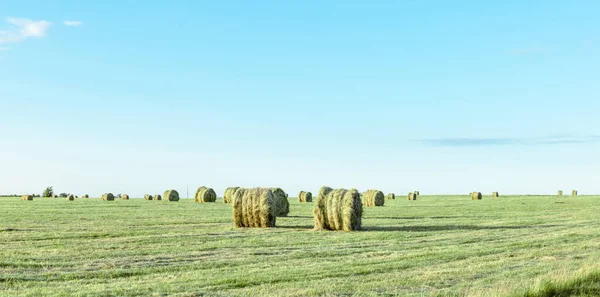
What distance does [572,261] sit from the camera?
13.8 m

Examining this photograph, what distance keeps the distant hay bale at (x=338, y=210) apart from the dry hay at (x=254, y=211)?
1824 mm

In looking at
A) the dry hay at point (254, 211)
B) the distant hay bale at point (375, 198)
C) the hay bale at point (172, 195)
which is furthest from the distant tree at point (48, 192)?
the dry hay at point (254, 211)

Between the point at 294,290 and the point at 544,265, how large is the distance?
5.85 metres

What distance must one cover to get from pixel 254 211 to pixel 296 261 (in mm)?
10002

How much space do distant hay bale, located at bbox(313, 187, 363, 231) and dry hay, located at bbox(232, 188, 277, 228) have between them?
182 cm

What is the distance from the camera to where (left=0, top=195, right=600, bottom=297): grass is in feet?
34.0

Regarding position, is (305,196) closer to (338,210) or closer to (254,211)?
(254,211)

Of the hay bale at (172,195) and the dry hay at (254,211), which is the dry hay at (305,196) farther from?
the dry hay at (254,211)

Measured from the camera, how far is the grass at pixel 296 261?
10.4 meters

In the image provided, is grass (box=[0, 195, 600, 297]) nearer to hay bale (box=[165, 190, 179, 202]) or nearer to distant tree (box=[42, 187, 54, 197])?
hay bale (box=[165, 190, 179, 202])

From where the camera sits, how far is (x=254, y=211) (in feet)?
77.5

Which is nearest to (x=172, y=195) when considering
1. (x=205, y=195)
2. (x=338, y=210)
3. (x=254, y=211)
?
(x=205, y=195)

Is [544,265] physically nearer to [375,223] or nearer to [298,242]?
[298,242]

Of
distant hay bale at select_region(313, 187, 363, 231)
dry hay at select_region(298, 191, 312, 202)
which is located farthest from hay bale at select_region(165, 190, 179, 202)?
distant hay bale at select_region(313, 187, 363, 231)
